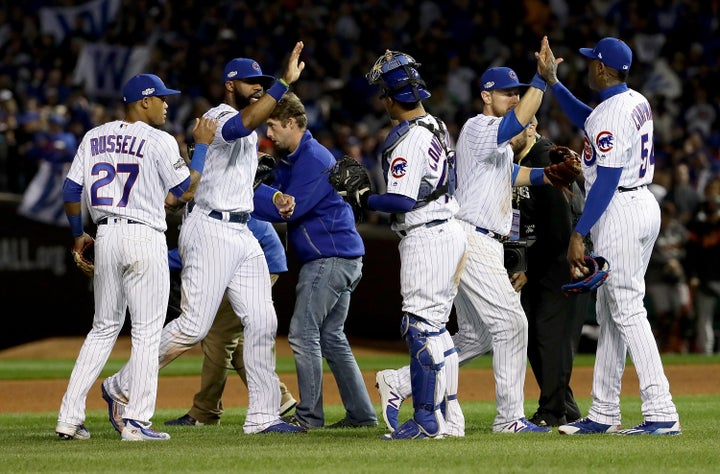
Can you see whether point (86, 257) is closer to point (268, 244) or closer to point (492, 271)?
point (268, 244)

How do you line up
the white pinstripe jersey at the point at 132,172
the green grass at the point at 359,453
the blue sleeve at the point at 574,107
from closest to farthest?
the green grass at the point at 359,453 → the white pinstripe jersey at the point at 132,172 → the blue sleeve at the point at 574,107

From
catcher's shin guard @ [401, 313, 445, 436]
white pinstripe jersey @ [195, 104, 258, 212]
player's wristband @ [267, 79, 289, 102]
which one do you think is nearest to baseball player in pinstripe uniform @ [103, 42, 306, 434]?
white pinstripe jersey @ [195, 104, 258, 212]

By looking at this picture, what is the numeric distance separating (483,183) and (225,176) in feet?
5.16

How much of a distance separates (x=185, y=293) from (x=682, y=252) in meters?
10.4

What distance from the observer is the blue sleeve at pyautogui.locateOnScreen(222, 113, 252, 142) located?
7395 millimetres

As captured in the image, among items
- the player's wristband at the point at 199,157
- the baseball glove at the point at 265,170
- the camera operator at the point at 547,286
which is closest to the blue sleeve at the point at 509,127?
the camera operator at the point at 547,286

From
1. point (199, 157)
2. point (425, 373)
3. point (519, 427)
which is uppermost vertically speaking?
point (199, 157)

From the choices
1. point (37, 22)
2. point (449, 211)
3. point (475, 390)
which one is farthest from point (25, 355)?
point (449, 211)

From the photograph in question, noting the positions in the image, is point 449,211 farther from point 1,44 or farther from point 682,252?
point 1,44

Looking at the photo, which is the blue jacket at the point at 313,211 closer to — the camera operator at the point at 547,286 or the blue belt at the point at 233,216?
the blue belt at the point at 233,216

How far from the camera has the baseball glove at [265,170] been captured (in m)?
8.49

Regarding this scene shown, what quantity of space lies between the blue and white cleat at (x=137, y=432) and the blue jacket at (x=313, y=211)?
1690mm

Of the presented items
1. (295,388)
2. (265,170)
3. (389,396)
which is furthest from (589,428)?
(295,388)

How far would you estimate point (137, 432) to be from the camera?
7285 millimetres
